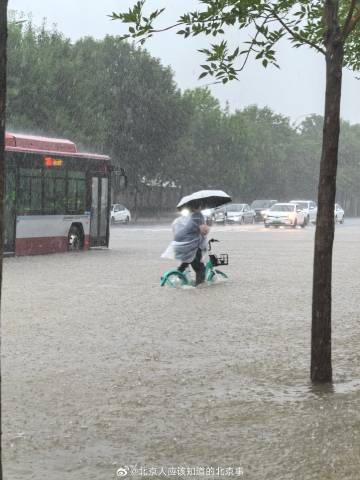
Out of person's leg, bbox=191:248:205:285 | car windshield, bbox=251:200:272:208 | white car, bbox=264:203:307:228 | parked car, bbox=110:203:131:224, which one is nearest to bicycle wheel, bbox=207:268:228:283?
person's leg, bbox=191:248:205:285

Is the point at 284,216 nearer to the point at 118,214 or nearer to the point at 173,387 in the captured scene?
the point at 118,214

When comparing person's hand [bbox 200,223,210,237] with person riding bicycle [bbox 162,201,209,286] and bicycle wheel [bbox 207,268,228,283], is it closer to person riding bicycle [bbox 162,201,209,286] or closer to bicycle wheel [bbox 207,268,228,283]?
person riding bicycle [bbox 162,201,209,286]

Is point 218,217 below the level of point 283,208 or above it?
below

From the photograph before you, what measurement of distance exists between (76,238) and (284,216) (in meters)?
29.0

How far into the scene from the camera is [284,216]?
185 ft

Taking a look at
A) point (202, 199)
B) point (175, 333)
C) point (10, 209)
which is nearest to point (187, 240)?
point (202, 199)

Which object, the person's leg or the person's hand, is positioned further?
the person's leg

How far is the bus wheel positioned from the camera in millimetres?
28328

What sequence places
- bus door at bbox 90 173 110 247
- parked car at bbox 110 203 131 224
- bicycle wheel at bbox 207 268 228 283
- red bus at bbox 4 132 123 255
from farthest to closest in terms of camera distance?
parked car at bbox 110 203 131 224, bus door at bbox 90 173 110 247, red bus at bbox 4 132 123 255, bicycle wheel at bbox 207 268 228 283

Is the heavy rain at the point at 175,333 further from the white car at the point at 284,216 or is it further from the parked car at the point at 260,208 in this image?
the parked car at the point at 260,208

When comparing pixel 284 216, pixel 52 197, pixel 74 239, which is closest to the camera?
pixel 52 197

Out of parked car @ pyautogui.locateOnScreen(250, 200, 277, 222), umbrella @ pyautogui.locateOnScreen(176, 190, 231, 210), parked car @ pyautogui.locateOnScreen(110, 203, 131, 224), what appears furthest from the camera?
parked car @ pyautogui.locateOnScreen(250, 200, 277, 222)

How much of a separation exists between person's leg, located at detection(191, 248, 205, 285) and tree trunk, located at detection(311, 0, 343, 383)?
9.36 m

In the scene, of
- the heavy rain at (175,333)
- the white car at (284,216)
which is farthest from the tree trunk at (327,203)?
Result: the white car at (284,216)
